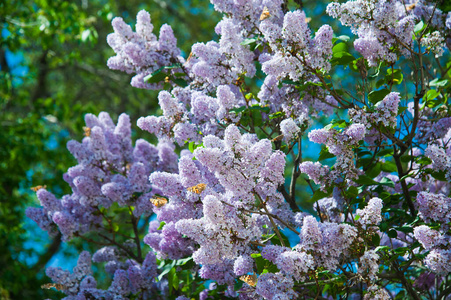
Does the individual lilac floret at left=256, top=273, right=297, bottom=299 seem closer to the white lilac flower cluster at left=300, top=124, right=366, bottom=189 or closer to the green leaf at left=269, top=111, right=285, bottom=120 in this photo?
the white lilac flower cluster at left=300, top=124, right=366, bottom=189

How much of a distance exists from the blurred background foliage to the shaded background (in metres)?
0.01

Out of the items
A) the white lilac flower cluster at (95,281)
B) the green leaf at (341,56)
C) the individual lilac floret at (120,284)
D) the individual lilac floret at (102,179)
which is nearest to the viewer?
the green leaf at (341,56)

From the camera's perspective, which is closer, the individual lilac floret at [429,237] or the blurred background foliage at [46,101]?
the individual lilac floret at [429,237]

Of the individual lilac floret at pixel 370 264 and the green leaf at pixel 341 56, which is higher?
the green leaf at pixel 341 56

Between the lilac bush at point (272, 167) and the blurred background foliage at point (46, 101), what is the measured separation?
266 centimetres

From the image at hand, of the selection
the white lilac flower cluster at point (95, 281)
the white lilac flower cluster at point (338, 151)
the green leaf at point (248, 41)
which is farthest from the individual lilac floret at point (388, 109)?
the white lilac flower cluster at point (95, 281)

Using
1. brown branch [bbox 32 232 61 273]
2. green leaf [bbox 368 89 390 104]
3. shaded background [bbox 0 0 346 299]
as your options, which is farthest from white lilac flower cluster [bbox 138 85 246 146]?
brown branch [bbox 32 232 61 273]

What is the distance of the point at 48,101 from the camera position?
7266 millimetres

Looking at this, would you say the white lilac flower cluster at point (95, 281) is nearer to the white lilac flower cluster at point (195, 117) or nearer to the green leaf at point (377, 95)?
the white lilac flower cluster at point (195, 117)

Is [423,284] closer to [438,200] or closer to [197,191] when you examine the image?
[438,200]

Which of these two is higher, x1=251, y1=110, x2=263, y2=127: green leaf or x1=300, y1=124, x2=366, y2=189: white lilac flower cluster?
x1=251, y1=110, x2=263, y2=127: green leaf

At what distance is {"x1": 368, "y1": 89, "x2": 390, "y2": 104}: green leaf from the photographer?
101 inches

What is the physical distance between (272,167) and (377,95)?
→ 73cm

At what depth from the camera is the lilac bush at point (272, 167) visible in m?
2.19
